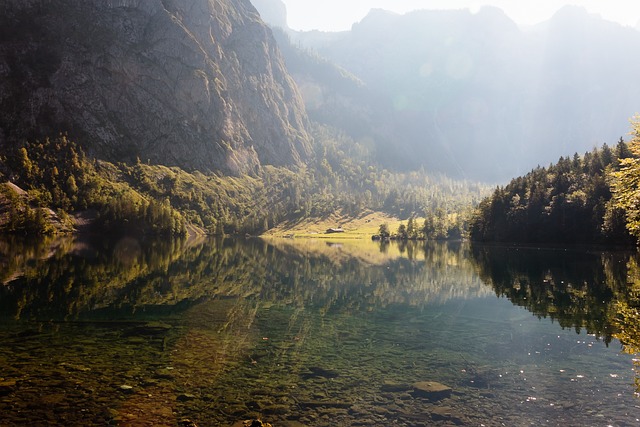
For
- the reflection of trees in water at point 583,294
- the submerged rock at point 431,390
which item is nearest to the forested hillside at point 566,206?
the reflection of trees in water at point 583,294

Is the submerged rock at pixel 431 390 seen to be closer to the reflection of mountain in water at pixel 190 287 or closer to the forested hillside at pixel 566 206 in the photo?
the reflection of mountain in water at pixel 190 287

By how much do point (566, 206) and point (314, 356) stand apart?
162700 mm

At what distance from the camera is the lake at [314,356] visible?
65.0ft

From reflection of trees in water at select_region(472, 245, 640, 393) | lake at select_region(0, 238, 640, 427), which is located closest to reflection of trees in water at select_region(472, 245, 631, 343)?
reflection of trees in water at select_region(472, 245, 640, 393)

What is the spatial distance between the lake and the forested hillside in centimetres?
9665

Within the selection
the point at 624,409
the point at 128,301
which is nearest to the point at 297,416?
the point at 624,409

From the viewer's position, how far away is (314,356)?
29359mm

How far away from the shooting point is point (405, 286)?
69.9 meters

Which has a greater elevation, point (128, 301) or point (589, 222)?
point (589, 222)

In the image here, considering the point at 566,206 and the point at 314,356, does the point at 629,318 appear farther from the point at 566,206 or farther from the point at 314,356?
the point at 566,206

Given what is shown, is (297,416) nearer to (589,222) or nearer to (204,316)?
(204,316)

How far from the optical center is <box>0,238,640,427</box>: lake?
65.0ft

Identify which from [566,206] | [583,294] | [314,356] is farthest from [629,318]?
[566,206]

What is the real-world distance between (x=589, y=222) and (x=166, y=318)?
519 ft
